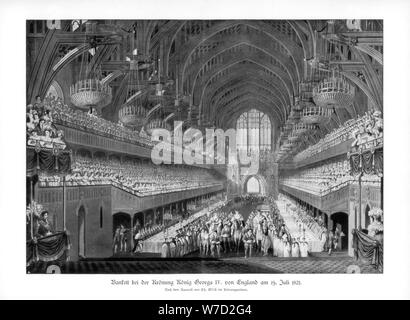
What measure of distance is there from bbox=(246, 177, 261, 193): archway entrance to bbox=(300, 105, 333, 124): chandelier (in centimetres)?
215

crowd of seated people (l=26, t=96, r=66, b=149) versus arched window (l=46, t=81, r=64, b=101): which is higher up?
arched window (l=46, t=81, r=64, b=101)

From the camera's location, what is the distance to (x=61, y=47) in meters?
14.3

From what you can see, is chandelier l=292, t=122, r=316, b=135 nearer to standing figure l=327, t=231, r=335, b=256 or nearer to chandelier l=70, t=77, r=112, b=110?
standing figure l=327, t=231, r=335, b=256

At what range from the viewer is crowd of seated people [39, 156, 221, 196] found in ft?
47.4

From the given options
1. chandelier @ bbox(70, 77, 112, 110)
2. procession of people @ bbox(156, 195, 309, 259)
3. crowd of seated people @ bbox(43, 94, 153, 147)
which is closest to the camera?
chandelier @ bbox(70, 77, 112, 110)

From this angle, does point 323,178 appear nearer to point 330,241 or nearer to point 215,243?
point 330,241

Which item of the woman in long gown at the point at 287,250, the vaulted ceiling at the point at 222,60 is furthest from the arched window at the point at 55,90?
the woman in long gown at the point at 287,250

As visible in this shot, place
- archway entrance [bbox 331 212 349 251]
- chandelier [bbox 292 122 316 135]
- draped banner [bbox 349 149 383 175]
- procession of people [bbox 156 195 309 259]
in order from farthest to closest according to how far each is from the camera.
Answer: chandelier [bbox 292 122 316 135] < procession of people [bbox 156 195 309 259] < archway entrance [bbox 331 212 349 251] < draped banner [bbox 349 149 383 175]

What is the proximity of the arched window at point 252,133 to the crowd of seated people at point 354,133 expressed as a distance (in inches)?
38.6

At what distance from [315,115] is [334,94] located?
1159mm

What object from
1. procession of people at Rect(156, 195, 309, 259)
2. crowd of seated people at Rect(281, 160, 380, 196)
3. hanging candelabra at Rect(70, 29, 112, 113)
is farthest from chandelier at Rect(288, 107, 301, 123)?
hanging candelabra at Rect(70, 29, 112, 113)

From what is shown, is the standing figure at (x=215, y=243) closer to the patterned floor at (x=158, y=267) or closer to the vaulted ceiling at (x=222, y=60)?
the patterned floor at (x=158, y=267)
